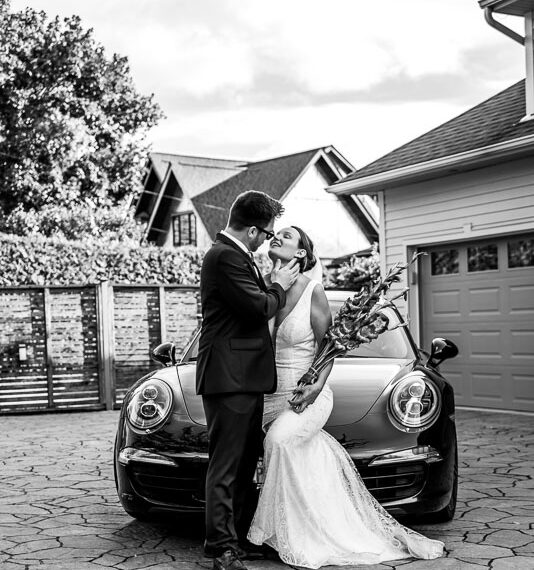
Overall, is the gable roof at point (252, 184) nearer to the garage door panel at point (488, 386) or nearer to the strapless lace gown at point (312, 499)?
the garage door panel at point (488, 386)

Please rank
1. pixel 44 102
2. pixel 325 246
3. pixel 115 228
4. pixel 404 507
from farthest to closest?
1. pixel 325 246
2. pixel 115 228
3. pixel 44 102
4. pixel 404 507

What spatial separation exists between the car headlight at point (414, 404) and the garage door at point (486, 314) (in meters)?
6.73

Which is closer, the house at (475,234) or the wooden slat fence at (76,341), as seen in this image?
the house at (475,234)

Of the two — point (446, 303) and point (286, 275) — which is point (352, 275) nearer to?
point (446, 303)

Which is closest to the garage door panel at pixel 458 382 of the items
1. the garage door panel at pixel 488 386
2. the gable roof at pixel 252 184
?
the garage door panel at pixel 488 386

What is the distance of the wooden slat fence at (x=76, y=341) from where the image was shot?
13047 millimetres

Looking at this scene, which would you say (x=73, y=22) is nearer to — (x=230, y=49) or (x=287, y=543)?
(x=230, y=49)

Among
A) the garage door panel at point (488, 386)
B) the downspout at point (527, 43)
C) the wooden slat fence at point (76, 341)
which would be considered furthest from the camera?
the wooden slat fence at point (76, 341)

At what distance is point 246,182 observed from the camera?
110 feet

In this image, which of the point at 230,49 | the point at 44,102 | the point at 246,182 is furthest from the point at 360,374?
the point at 246,182

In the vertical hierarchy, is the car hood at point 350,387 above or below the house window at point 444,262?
below

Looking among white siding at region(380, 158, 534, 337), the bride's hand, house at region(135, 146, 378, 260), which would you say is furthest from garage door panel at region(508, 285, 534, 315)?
house at region(135, 146, 378, 260)

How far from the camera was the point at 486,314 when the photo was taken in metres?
12.1

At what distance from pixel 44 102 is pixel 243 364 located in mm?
20554
